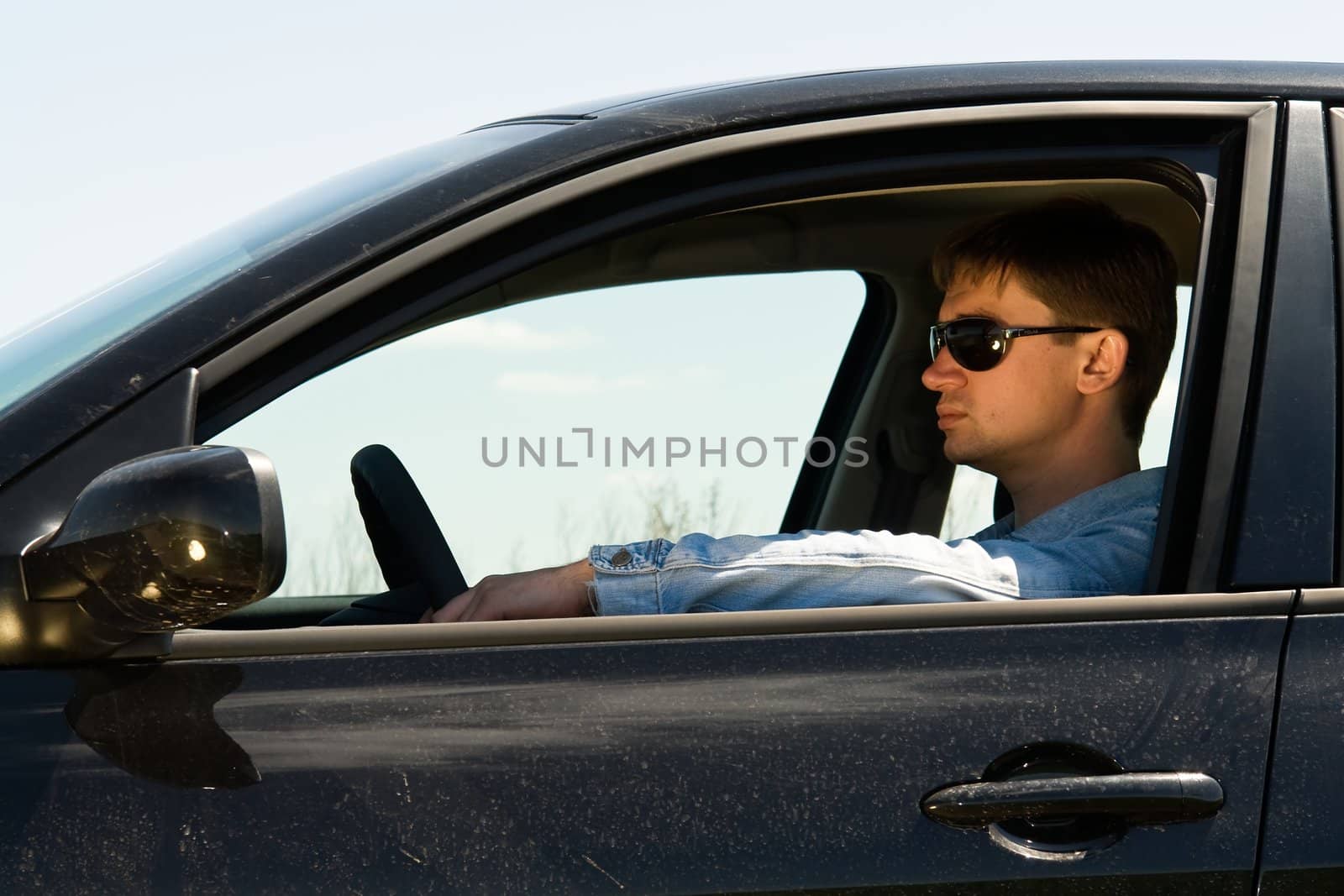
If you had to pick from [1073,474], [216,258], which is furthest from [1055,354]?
[216,258]

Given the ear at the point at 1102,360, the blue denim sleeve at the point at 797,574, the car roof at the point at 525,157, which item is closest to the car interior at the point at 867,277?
the ear at the point at 1102,360

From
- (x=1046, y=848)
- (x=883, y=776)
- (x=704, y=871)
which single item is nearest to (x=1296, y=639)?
(x=1046, y=848)

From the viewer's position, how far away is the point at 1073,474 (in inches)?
89.0

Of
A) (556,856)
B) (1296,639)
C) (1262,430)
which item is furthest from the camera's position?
(1262,430)

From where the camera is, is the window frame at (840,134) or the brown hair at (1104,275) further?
the brown hair at (1104,275)

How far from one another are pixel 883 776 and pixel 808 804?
0.07 m

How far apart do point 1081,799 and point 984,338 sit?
0.99 m

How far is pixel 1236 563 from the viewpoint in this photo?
4.99 ft

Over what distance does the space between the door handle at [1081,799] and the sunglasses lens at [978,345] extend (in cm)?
95

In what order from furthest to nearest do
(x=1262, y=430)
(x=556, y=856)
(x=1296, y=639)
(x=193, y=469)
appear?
(x=1262, y=430) < (x=1296, y=639) < (x=556, y=856) < (x=193, y=469)

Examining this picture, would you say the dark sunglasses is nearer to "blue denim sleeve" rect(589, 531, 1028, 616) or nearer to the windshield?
"blue denim sleeve" rect(589, 531, 1028, 616)

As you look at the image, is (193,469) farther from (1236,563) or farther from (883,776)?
(1236,563)

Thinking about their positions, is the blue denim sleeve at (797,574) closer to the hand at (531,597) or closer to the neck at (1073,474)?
the hand at (531,597)

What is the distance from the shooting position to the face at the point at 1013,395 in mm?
2248
